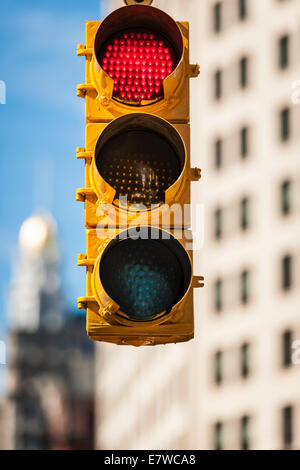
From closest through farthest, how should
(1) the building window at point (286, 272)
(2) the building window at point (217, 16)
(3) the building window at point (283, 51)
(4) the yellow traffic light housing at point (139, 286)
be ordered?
(4) the yellow traffic light housing at point (139, 286)
(1) the building window at point (286, 272)
(3) the building window at point (283, 51)
(2) the building window at point (217, 16)

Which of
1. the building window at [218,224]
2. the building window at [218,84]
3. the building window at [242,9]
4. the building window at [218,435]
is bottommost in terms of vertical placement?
the building window at [218,435]

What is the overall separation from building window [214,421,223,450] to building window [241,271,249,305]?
6.35m

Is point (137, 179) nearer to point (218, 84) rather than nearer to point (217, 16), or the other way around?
point (218, 84)

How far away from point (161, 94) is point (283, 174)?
2021 inches

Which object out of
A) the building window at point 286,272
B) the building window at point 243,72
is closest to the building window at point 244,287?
the building window at point 286,272

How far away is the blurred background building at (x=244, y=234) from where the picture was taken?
56.4 metres

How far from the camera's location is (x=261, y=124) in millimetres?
59938

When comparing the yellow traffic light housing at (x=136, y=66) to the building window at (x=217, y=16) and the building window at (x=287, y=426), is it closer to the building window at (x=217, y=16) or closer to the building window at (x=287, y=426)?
the building window at (x=287, y=426)

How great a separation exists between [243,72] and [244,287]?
10.6 m

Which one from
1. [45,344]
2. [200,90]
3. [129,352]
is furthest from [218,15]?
[45,344]

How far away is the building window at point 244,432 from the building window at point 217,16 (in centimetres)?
1958

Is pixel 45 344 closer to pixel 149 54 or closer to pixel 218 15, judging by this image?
pixel 218 15

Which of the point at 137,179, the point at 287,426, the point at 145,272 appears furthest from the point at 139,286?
the point at 287,426

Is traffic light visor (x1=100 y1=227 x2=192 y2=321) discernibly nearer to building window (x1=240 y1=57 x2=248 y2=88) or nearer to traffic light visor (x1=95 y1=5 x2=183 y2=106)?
traffic light visor (x1=95 y1=5 x2=183 y2=106)
